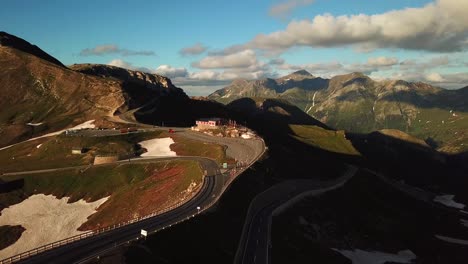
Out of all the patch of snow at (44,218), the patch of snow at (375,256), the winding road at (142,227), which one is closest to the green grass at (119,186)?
the patch of snow at (44,218)

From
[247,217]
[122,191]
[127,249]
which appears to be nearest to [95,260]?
[127,249]

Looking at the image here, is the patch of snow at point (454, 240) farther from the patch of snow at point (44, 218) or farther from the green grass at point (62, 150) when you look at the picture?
the green grass at point (62, 150)

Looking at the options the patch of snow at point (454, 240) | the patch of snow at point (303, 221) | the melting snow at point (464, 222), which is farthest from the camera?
the melting snow at point (464, 222)

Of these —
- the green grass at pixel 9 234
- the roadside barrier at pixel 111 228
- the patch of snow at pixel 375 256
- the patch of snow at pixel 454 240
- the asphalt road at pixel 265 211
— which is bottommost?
the patch of snow at pixel 454 240

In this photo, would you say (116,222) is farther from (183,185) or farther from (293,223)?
(293,223)

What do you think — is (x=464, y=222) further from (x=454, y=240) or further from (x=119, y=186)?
(x=119, y=186)

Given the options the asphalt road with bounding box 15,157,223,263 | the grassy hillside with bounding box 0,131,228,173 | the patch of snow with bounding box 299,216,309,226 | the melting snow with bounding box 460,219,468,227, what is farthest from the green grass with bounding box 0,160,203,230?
the melting snow with bounding box 460,219,468,227
